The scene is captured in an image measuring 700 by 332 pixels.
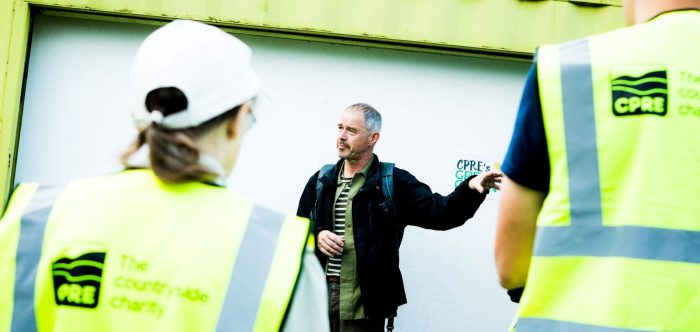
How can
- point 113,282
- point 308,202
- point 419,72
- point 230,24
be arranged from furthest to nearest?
point 419,72 < point 230,24 < point 308,202 < point 113,282

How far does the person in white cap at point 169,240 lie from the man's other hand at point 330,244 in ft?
→ 11.7

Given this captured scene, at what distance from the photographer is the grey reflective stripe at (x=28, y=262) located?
1806mm

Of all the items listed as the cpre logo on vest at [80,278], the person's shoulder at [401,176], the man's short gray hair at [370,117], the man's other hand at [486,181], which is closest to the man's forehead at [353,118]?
the man's short gray hair at [370,117]

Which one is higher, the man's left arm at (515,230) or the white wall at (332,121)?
the white wall at (332,121)

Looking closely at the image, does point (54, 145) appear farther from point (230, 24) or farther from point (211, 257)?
point (211, 257)

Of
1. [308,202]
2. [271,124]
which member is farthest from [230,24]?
[308,202]

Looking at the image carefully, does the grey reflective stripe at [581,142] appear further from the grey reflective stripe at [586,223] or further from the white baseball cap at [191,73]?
the white baseball cap at [191,73]

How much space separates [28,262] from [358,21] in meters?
4.71

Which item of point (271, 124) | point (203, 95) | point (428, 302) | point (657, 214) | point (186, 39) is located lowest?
point (428, 302)

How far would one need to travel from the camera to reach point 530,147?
1968 millimetres

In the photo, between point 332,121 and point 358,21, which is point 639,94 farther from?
point 332,121

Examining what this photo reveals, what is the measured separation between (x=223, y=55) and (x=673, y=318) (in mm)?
1082

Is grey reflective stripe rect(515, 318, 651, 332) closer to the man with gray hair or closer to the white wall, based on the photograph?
the man with gray hair

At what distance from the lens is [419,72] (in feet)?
21.8
